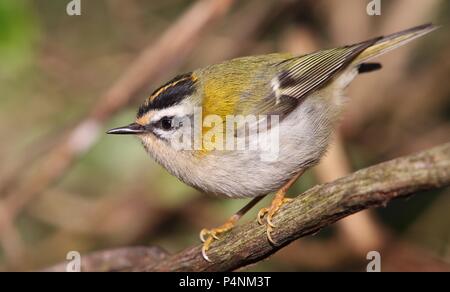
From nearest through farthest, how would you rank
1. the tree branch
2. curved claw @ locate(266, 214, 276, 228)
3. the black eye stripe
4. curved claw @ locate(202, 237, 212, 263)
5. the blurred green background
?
the tree branch
curved claw @ locate(266, 214, 276, 228)
curved claw @ locate(202, 237, 212, 263)
the black eye stripe
the blurred green background

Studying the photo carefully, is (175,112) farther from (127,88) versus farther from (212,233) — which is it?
(127,88)

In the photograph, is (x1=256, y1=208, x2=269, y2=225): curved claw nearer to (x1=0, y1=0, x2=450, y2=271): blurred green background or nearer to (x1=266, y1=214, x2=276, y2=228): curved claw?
(x1=266, y1=214, x2=276, y2=228): curved claw

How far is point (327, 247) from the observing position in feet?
16.2

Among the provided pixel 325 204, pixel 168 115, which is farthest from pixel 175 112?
pixel 325 204

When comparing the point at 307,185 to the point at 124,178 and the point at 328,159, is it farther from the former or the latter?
the point at 124,178

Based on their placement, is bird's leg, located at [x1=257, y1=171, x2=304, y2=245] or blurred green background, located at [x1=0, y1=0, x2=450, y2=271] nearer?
bird's leg, located at [x1=257, y1=171, x2=304, y2=245]

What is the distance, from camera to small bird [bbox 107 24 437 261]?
312 cm

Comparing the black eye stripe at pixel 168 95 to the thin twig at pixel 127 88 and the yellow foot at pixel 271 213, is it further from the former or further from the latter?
the thin twig at pixel 127 88

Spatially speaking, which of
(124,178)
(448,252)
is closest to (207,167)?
(124,178)

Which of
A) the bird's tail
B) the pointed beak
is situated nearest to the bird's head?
the pointed beak

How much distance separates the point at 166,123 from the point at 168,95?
0.46 ft

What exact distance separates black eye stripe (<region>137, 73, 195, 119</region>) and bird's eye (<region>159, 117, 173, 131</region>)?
0.06m

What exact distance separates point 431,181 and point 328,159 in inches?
105
